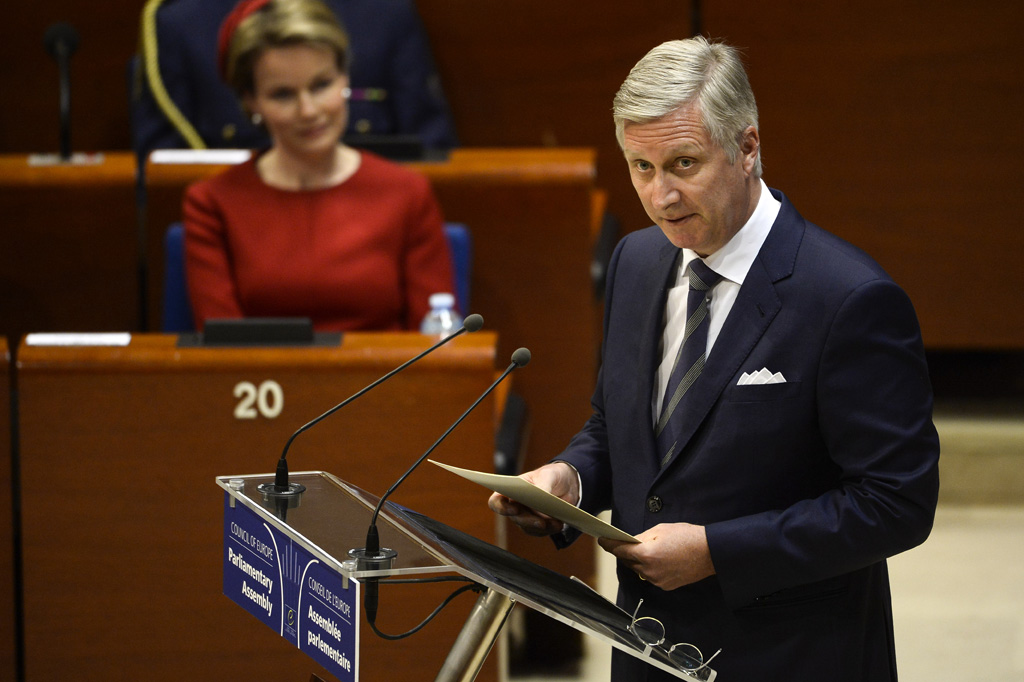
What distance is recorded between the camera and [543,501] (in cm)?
117

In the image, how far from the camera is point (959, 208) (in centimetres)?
357

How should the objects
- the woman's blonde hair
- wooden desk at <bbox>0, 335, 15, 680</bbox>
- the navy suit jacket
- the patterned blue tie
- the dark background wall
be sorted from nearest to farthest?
the navy suit jacket < the patterned blue tie < wooden desk at <bbox>0, 335, 15, 680</bbox> < the woman's blonde hair < the dark background wall

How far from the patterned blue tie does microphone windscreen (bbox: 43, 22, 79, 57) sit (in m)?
2.24

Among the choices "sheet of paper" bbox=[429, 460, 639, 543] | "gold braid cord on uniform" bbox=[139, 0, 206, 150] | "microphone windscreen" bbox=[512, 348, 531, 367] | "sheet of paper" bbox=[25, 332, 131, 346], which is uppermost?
"gold braid cord on uniform" bbox=[139, 0, 206, 150]

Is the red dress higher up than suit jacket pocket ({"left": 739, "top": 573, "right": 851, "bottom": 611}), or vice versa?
the red dress

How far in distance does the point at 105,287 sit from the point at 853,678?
7.47 ft

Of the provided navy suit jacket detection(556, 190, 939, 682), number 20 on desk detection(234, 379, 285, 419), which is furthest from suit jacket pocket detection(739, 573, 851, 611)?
number 20 on desk detection(234, 379, 285, 419)

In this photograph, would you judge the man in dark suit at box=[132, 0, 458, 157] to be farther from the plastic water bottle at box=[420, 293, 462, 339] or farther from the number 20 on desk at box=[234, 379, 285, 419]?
the number 20 on desk at box=[234, 379, 285, 419]

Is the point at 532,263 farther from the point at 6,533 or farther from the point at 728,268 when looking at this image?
the point at 728,268

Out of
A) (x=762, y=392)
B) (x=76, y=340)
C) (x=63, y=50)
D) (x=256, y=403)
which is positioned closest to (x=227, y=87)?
(x=63, y=50)

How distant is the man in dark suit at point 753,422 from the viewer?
47.9 inches

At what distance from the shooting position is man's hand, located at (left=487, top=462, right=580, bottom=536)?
1.32m

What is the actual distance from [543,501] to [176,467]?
1096 mm

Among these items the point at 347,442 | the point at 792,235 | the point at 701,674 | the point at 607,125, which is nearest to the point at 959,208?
the point at 607,125
